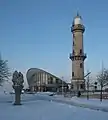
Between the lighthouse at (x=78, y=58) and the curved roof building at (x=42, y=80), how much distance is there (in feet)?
160

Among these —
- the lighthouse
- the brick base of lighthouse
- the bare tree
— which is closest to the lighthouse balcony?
the lighthouse

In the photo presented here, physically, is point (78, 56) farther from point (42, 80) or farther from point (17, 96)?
point (17, 96)

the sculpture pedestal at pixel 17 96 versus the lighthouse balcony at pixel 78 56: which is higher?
the lighthouse balcony at pixel 78 56

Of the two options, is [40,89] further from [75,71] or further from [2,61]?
[2,61]

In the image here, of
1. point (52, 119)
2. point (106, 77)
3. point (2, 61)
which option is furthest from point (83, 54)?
point (52, 119)

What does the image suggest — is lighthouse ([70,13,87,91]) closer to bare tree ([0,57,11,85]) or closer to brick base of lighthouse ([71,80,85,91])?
brick base of lighthouse ([71,80,85,91])

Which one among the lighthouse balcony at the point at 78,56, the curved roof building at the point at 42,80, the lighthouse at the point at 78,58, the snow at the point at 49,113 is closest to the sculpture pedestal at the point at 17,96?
the snow at the point at 49,113

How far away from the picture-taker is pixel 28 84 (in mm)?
173875

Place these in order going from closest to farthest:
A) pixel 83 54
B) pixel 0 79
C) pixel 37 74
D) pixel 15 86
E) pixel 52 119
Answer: pixel 52 119 → pixel 15 86 → pixel 0 79 → pixel 83 54 → pixel 37 74

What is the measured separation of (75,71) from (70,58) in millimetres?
5036

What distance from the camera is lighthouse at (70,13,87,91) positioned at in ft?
321

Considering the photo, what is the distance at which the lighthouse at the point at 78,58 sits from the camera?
97.9m

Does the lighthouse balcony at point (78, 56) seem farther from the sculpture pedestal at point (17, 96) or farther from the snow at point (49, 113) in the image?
the snow at point (49, 113)

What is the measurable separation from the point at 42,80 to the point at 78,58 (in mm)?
63476
